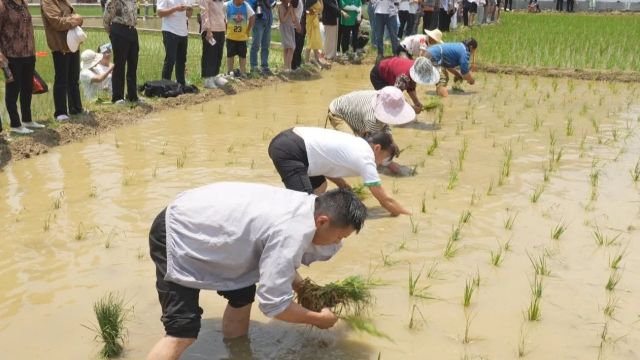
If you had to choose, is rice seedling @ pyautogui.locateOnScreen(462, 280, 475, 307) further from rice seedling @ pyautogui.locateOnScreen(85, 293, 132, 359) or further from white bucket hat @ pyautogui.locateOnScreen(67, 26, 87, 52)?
white bucket hat @ pyautogui.locateOnScreen(67, 26, 87, 52)

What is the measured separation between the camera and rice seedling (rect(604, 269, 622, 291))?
143 inches

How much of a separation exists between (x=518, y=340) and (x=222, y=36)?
6.84m

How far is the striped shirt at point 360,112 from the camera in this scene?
17.3 ft

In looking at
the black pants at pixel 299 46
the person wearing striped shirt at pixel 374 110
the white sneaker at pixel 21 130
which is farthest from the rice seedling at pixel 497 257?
the black pants at pixel 299 46

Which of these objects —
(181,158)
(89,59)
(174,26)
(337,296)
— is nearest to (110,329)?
(337,296)

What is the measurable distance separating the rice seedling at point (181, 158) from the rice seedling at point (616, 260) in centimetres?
341

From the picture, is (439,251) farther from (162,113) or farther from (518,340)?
(162,113)

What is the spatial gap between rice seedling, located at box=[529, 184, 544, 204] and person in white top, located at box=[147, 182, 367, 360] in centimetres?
261

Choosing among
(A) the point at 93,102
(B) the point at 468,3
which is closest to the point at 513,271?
(A) the point at 93,102

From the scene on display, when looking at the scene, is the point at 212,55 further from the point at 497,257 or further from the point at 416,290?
the point at 416,290

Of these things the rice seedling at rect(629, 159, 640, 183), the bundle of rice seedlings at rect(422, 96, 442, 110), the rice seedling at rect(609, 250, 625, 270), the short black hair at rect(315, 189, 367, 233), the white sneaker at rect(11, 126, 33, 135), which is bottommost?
the rice seedling at rect(609, 250, 625, 270)

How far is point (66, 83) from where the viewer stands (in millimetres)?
6863

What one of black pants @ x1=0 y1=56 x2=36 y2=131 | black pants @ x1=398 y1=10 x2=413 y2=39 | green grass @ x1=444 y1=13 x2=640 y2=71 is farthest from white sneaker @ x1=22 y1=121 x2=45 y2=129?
black pants @ x1=398 y1=10 x2=413 y2=39

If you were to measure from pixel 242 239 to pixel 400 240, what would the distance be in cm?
184
